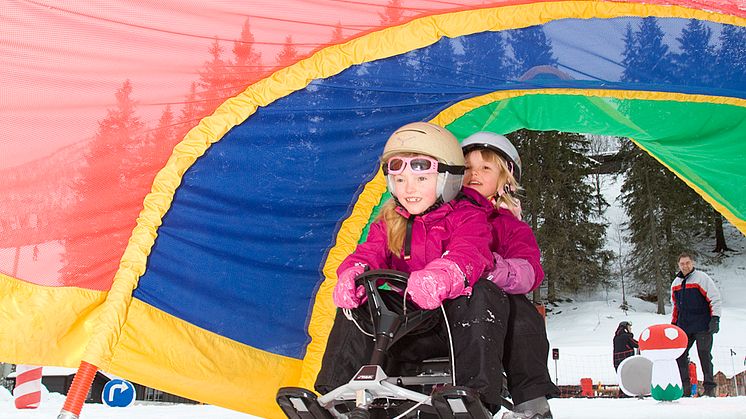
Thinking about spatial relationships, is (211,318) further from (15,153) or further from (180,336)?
(15,153)

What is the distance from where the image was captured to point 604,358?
1365cm

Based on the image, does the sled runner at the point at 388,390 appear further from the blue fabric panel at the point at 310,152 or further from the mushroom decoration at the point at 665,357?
the mushroom decoration at the point at 665,357

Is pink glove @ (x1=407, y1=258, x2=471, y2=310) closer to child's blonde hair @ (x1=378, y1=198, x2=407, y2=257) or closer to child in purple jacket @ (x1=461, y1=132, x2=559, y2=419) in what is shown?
child in purple jacket @ (x1=461, y1=132, x2=559, y2=419)

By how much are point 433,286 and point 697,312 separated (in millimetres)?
6205

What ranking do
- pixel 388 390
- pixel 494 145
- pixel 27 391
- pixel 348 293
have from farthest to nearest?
1. pixel 27 391
2. pixel 494 145
3. pixel 348 293
4. pixel 388 390

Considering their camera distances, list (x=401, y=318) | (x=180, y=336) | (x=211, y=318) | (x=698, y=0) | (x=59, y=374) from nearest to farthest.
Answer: (x=401, y=318), (x=698, y=0), (x=180, y=336), (x=211, y=318), (x=59, y=374)

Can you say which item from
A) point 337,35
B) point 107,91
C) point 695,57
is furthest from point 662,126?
point 107,91

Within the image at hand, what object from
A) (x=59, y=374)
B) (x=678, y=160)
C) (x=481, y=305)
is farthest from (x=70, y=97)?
(x=59, y=374)

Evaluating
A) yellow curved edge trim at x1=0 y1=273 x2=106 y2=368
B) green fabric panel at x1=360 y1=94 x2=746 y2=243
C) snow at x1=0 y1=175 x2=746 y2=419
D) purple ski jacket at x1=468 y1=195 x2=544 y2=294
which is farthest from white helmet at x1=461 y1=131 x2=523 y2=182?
snow at x1=0 y1=175 x2=746 y2=419

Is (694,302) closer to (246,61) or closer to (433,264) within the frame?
(433,264)

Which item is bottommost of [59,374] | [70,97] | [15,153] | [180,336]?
[59,374]

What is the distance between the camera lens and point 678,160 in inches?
195

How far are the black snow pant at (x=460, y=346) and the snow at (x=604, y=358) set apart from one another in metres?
2.43

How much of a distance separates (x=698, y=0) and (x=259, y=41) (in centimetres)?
177
